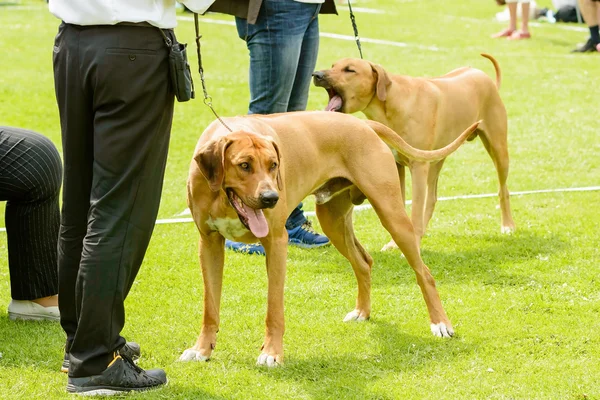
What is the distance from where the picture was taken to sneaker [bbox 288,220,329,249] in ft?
22.1

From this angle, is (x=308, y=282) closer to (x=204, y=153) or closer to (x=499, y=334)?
(x=499, y=334)

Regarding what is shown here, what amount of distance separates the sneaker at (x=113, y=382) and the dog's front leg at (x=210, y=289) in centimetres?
48

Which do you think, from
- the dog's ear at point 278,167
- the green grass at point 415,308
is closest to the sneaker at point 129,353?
the green grass at point 415,308

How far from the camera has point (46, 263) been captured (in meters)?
5.25

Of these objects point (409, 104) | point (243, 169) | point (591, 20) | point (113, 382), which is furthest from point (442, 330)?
point (591, 20)

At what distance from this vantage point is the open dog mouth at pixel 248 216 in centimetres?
431

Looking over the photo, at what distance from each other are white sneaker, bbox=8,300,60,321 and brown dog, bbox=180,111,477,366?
108 centimetres

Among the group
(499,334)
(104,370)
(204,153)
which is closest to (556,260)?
(499,334)

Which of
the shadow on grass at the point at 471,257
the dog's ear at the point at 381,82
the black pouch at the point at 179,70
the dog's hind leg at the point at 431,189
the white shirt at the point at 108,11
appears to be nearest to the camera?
the white shirt at the point at 108,11

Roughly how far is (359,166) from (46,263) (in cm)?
190

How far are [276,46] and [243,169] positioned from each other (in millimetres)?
2124

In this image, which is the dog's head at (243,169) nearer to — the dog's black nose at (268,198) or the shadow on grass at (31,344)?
the dog's black nose at (268,198)

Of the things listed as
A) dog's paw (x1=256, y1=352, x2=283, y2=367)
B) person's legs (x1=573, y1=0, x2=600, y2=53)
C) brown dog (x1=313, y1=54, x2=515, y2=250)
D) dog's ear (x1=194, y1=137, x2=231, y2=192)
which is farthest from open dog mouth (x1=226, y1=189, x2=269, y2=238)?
person's legs (x1=573, y1=0, x2=600, y2=53)

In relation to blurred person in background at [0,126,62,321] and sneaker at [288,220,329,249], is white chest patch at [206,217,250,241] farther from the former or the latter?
sneaker at [288,220,329,249]
